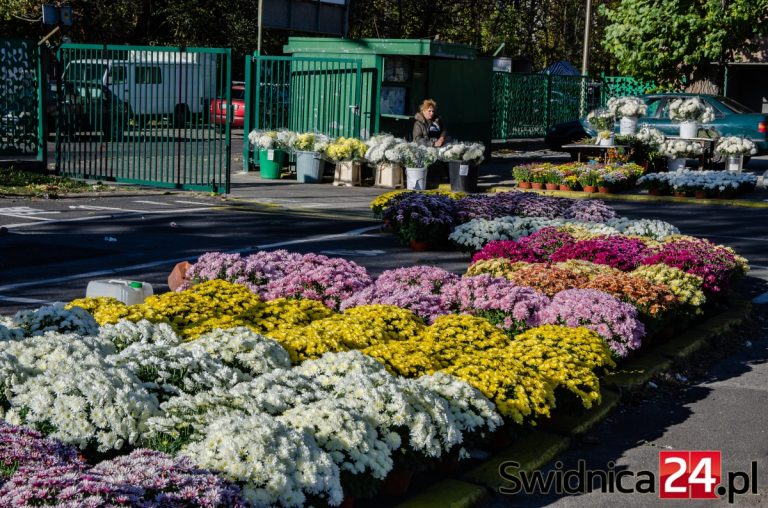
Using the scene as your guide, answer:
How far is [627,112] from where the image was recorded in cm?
2428

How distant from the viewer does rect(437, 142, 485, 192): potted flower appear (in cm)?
2044

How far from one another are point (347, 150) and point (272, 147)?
5.39ft

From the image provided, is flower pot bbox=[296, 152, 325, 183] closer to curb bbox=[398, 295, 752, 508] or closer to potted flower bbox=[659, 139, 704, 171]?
potted flower bbox=[659, 139, 704, 171]

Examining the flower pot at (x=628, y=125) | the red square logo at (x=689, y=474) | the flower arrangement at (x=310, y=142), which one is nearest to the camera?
the red square logo at (x=689, y=474)

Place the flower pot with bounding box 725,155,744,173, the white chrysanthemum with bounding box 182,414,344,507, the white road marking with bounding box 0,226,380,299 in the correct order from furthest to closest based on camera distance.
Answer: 1. the flower pot with bounding box 725,155,744,173
2. the white road marking with bounding box 0,226,380,299
3. the white chrysanthemum with bounding box 182,414,344,507

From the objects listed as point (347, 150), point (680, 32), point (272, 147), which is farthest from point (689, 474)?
point (680, 32)

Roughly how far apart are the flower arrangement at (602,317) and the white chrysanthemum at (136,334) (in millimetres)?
2845

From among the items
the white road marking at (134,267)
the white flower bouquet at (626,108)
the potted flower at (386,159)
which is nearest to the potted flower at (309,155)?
the potted flower at (386,159)

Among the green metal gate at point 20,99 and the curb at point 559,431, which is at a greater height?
the green metal gate at point 20,99

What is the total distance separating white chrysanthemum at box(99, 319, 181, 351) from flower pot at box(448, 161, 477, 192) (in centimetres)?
1422

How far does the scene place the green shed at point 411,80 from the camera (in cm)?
2248

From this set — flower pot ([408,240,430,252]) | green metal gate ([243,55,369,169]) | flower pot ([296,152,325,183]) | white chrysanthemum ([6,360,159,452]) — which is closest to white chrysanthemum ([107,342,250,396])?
white chrysanthemum ([6,360,159,452])

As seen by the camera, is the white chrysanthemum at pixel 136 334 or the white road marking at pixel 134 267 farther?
the white road marking at pixel 134 267

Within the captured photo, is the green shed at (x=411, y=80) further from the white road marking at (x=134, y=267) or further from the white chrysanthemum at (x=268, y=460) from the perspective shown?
the white chrysanthemum at (x=268, y=460)
